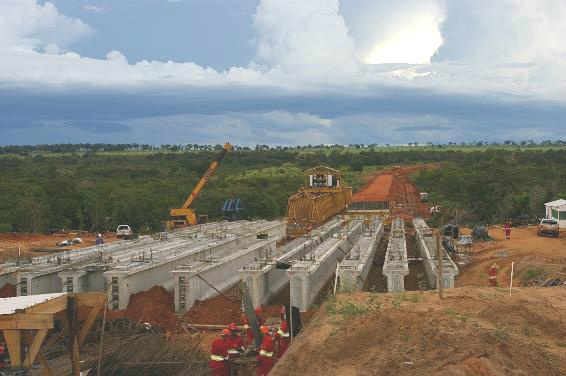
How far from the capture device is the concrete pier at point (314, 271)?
18422 mm

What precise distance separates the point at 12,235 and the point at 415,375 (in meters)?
36.2

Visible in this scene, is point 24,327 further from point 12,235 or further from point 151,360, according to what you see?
point 12,235

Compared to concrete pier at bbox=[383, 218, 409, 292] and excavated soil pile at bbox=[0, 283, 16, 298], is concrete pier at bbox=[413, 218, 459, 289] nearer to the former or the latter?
concrete pier at bbox=[383, 218, 409, 292]

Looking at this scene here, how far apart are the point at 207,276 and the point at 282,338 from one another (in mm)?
8135

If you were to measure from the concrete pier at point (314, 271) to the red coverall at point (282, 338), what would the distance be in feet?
16.3

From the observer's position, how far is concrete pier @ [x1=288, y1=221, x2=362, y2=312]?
1842 centimetres

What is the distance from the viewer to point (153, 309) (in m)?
18.7

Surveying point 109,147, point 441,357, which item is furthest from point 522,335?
point 109,147

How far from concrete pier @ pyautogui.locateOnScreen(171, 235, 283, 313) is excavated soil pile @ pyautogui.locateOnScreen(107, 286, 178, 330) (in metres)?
0.57

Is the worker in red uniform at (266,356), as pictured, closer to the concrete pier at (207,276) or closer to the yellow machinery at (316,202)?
the concrete pier at (207,276)

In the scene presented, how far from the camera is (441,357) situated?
9484 mm

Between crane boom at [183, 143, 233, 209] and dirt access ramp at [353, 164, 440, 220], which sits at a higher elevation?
crane boom at [183, 143, 233, 209]

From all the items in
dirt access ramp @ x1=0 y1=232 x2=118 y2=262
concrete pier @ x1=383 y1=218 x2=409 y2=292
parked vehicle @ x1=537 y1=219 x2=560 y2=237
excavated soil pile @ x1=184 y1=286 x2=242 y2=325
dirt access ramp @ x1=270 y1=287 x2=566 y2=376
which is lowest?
dirt access ramp @ x1=0 y1=232 x2=118 y2=262

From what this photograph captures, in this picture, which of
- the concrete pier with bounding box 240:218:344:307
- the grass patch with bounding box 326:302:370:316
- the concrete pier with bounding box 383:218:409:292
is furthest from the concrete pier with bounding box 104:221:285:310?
the concrete pier with bounding box 383:218:409:292
